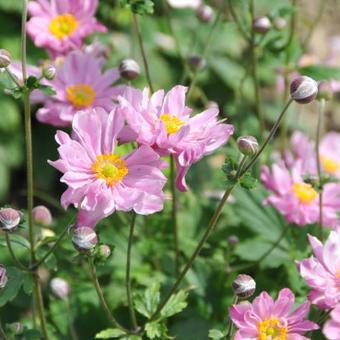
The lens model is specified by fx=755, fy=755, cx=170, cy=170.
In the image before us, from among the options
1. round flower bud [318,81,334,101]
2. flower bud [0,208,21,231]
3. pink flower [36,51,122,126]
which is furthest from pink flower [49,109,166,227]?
round flower bud [318,81,334,101]

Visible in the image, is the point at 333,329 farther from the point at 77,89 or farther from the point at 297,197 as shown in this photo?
the point at 77,89

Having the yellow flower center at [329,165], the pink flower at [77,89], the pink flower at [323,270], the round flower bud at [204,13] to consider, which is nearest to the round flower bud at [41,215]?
the pink flower at [77,89]

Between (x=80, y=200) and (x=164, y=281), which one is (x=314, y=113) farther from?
(x=80, y=200)

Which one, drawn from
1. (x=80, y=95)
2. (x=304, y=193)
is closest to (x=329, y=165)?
(x=304, y=193)

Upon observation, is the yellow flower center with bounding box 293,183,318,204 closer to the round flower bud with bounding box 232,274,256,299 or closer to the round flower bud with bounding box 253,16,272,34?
the round flower bud with bounding box 253,16,272,34

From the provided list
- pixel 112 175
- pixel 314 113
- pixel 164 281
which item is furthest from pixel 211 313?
pixel 314 113

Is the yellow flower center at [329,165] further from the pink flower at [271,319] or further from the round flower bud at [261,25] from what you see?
the pink flower at [271,319]
